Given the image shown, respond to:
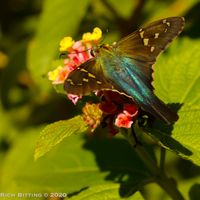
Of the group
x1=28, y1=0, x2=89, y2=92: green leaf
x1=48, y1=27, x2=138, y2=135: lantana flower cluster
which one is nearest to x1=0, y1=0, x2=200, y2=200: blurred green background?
x1=28, y1=0, x2=89, y2=92: green leaf

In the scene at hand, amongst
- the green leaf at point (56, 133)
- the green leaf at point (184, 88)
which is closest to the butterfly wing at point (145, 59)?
the green leaf at point (184, 88)

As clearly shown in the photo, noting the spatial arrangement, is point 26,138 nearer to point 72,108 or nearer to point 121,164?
point 72,108

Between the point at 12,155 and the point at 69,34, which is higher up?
the point at 69,34

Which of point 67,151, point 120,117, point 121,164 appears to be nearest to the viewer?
point 120,117

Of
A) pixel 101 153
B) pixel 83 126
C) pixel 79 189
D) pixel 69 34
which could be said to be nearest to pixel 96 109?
pixel 83 126

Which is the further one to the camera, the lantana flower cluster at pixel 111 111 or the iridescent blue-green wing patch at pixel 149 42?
the iridescent blue-green wing patch at pixel 149 42

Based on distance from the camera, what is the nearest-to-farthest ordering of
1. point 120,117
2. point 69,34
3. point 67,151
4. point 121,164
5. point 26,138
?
point 120,117 → point 121,164 → point 67,151 → point 69,34 → point 26,138

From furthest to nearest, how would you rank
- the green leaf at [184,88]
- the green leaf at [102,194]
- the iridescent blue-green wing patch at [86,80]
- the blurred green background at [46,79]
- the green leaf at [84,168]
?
the blurred green background at [46,79], the green leaf at [84,168], the green leaf at [102,194], the green leaf at [184,88], the iridescent blue-green wing patch at [86,80]

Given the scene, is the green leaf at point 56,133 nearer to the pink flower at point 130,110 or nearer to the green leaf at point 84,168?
the pink flower at point 130,110
